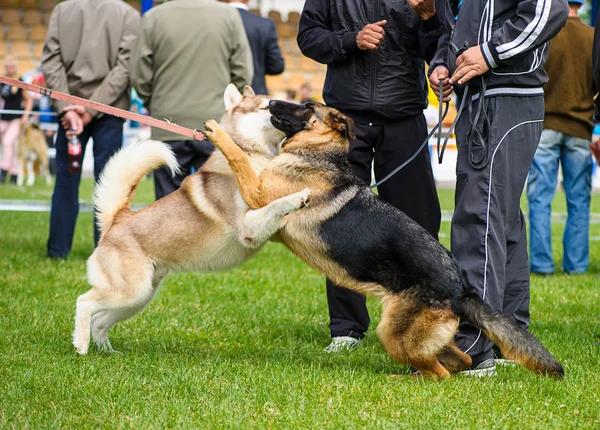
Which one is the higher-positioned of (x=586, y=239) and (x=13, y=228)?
(x=586, y=239)

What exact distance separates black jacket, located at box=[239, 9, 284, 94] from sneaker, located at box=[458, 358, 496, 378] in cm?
422

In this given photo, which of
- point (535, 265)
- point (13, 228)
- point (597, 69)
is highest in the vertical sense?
point (597, 69)

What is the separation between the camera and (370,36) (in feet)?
13.4

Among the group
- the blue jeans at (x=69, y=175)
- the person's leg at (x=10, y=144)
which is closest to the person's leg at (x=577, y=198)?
the blue jeans at (x=69, y=175)

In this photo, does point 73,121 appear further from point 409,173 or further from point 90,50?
point 409,173

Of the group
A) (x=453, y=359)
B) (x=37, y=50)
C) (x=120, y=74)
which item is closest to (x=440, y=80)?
(x=453, y=359)

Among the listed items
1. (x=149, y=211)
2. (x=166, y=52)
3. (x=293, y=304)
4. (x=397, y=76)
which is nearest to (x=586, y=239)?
(x=293, y=304)

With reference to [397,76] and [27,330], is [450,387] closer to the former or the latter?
[397,76]

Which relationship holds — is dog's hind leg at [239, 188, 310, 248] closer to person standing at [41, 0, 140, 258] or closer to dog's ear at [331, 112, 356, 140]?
dog's ear at [331, 112, 356, 140]

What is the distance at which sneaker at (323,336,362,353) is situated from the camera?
4.37 meters

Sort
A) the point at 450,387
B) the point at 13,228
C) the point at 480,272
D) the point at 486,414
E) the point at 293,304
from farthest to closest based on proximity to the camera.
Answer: the point at 13,228 → the point at 293,304 → the point at 480,272 → the point at 450,387 → the point at 486,414

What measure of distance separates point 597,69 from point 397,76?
1.16 metres

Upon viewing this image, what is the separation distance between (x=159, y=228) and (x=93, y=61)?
331 centimetres

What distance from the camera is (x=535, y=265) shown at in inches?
290
